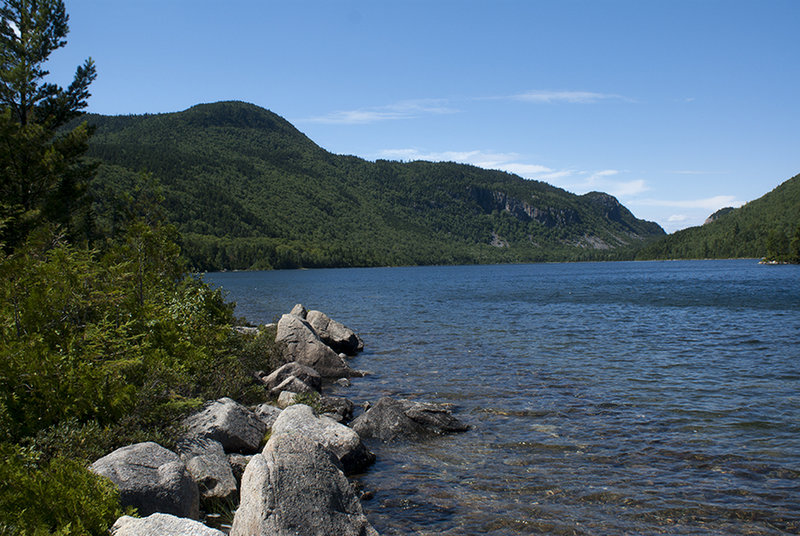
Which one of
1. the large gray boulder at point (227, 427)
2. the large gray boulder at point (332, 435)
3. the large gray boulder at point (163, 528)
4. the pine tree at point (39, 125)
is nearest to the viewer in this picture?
the large gray boulder at point (163, 528)

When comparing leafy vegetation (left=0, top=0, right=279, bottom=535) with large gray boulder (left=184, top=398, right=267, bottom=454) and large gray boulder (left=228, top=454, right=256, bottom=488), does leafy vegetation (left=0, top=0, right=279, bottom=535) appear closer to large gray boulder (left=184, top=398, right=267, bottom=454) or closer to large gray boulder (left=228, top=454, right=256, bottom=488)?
large gray boulder (left=184, top=398, right=267, bottom=454)

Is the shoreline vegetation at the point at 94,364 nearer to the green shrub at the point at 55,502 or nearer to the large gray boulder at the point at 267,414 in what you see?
the green shrub at the point at 55,502

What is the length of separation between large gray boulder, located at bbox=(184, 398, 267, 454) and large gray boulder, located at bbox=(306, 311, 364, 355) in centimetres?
1605

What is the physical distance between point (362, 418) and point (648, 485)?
7.65m

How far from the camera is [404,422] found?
14484 millimetres

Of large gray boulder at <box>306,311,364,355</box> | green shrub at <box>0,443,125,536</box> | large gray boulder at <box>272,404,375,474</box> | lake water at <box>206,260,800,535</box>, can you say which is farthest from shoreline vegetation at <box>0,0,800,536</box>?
large gray boulder at <box>306,311,364,355</box>

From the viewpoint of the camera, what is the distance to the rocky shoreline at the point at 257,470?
6.89m

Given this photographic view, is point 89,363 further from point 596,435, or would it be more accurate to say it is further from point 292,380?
point 596,435

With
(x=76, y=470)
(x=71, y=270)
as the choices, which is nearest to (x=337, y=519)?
(x=76, y=470)

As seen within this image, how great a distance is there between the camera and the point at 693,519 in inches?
362

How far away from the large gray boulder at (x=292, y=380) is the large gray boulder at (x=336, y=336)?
820 centimetres

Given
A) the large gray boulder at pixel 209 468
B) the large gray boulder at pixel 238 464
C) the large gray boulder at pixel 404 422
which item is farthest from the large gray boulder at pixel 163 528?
the large gray boulder at pixel 404 422

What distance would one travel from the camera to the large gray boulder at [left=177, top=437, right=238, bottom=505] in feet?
29.6

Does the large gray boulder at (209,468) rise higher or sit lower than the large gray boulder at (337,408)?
higher
